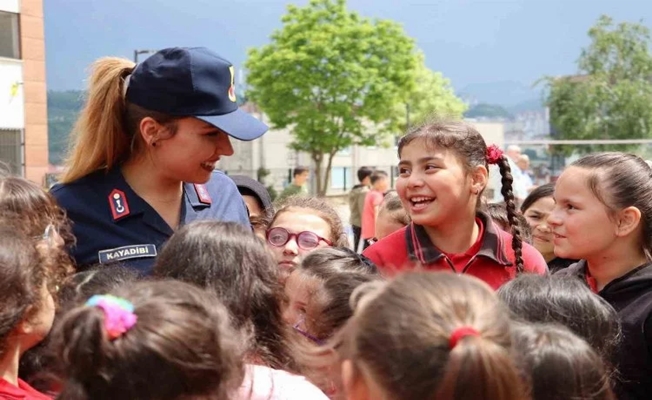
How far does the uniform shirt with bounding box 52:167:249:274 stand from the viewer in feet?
8.48

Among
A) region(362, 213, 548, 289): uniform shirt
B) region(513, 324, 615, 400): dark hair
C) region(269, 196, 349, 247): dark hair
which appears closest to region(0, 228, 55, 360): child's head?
region(513, 324, 615, 400): dark hair

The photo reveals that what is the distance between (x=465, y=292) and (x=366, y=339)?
0.21 meters

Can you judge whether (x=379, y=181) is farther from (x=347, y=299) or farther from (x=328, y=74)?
(x=328, y=74)

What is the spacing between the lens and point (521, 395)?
163 centimetres

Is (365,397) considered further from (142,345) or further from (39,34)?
(39,34)

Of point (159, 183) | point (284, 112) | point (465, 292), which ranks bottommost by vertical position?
point (465, 292)

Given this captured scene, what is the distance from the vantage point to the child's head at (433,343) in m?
1.55

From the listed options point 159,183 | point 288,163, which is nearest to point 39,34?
point 159,183

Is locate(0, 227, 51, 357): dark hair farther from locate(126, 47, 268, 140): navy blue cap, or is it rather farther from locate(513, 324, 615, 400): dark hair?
locate(513, 324, 615, 400): dark hair

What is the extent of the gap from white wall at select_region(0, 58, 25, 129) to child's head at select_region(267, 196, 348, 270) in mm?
→ 22263

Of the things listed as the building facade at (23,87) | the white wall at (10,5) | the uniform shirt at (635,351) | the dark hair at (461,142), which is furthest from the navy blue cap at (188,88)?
the white wall at (10,5)

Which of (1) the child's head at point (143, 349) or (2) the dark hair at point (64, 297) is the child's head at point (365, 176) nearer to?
(2) the dark hair at point (64, 297)

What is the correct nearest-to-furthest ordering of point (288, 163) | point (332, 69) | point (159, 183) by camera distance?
point (159, 183)
point (332, 69)
point (288, 163)

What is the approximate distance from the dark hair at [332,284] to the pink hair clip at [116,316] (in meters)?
0.87
